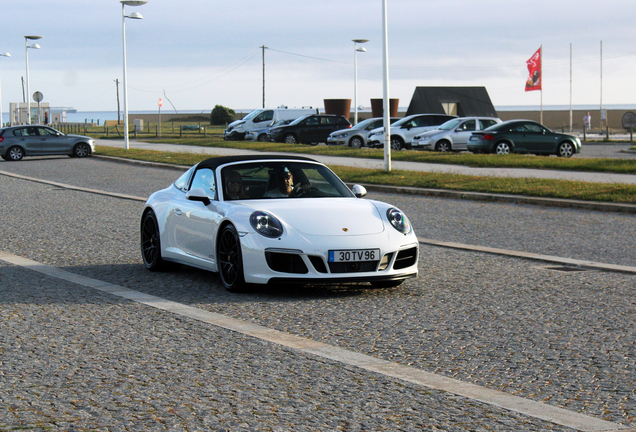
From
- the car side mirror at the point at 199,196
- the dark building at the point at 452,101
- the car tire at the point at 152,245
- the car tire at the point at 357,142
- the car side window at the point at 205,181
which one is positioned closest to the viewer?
the car side mirror at the point at 199,196

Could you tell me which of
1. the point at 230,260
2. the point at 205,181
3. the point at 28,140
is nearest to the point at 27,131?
the point at 28,140

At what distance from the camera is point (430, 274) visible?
29.3 feet

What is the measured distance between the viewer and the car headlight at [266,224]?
7.62 metres

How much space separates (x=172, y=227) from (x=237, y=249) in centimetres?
148

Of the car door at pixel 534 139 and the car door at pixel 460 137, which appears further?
the car door at pixel 460 137

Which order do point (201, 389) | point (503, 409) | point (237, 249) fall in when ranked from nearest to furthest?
point (503, 409)
point (201, 389)
point (237, 249)

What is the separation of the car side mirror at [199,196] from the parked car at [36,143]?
26.8m

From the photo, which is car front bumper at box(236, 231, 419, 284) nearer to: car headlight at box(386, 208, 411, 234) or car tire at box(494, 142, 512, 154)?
car headlight at box(386, 208, 411, 234)

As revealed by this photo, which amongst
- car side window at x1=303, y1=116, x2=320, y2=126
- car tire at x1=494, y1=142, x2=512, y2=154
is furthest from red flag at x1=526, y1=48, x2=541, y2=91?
car tire at x1=494, y1=142, x2=512, y2=154

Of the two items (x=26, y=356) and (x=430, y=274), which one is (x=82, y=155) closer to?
(x=430, y=274)

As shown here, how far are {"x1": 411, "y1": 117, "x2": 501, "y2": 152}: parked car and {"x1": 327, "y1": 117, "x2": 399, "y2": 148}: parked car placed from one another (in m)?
5.13

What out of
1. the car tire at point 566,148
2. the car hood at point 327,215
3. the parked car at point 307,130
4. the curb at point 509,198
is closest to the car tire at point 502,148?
the car tire at point 566,148

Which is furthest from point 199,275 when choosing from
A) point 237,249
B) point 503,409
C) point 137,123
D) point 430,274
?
point 137,123

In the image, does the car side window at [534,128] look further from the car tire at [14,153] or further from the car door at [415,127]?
the car tire at [14,153]
